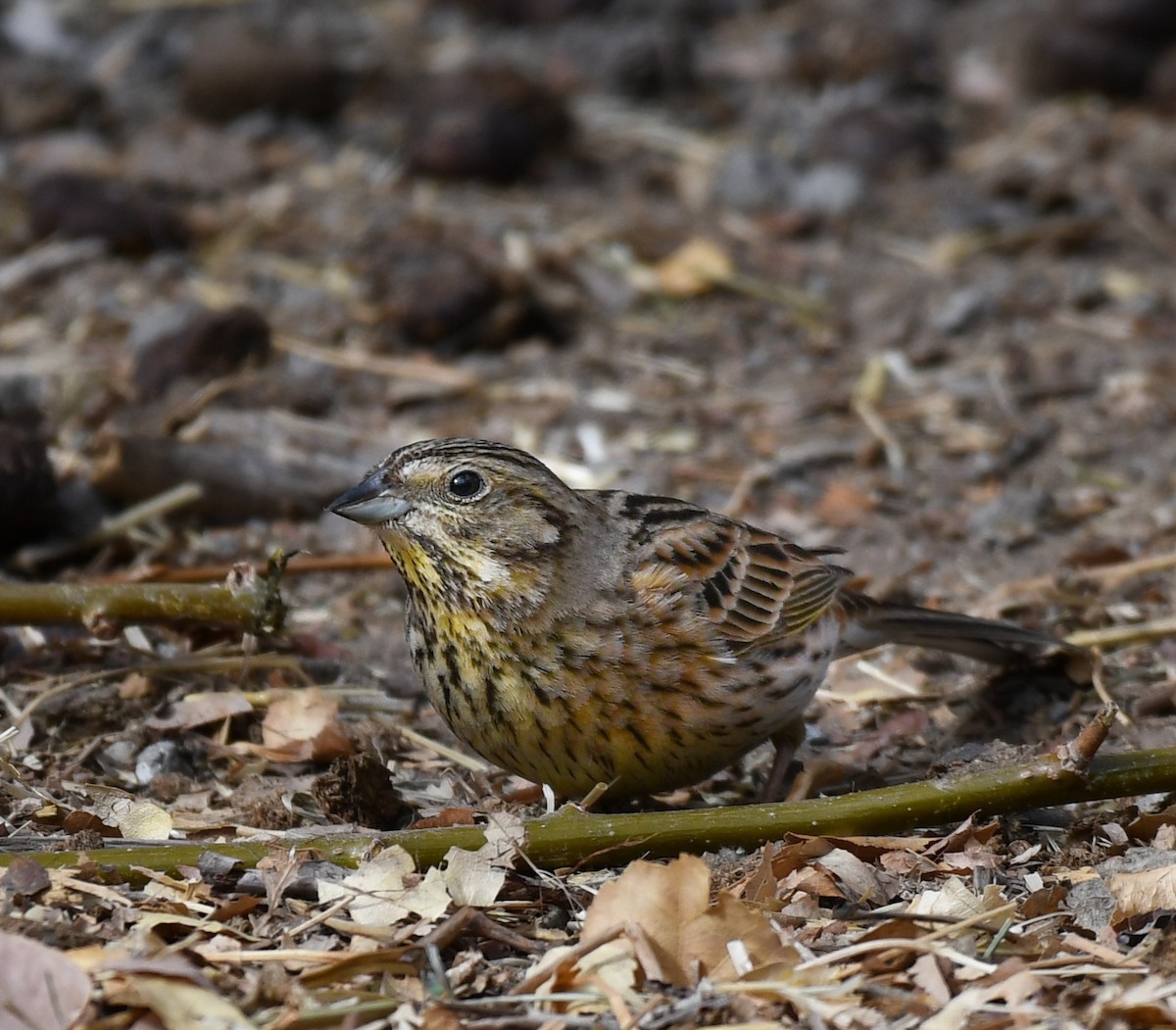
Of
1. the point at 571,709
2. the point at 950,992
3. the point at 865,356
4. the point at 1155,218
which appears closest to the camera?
the point at 950,992

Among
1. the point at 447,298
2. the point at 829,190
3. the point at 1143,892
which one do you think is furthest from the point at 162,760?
the point at 829,190

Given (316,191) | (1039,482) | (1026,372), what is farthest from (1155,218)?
(316,191)

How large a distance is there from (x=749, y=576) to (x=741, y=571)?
0.03 m

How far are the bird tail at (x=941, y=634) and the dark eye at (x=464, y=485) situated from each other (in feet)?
4.29

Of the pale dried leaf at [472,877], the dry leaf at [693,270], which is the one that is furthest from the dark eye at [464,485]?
the dry leaf at [693,270]

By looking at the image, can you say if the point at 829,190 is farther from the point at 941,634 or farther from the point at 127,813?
the point at 127,813

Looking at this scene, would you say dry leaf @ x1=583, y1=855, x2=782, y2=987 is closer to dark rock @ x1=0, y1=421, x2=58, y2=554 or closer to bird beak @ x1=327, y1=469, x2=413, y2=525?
bird beak @ x1=327, y1=469, x2=413, y2=525

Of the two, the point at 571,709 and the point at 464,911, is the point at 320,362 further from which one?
the point at 464,911

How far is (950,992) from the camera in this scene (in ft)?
11.8

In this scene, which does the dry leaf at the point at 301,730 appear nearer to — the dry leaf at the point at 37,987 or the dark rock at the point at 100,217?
the dry leaf at the point at 37,987

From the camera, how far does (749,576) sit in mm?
5031

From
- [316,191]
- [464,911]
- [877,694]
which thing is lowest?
[877,694]

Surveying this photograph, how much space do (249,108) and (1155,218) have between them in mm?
4917

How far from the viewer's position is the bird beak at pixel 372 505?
4555mm
